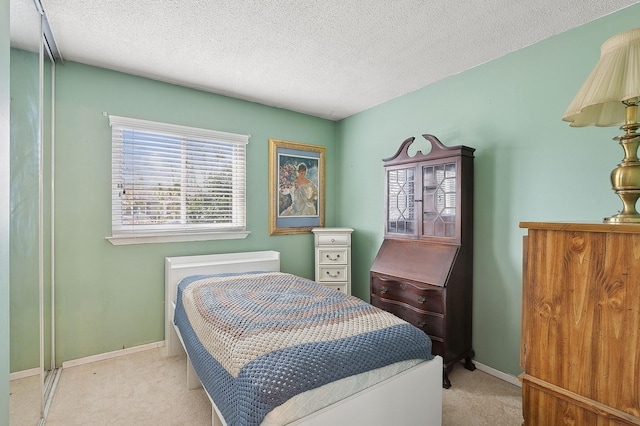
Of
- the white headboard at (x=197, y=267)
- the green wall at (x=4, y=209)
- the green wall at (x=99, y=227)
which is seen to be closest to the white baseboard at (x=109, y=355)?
the green wall at (x=99, y=227)

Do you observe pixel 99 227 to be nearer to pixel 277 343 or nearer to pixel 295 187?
pixel 295 187

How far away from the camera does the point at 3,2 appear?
43.6 inches

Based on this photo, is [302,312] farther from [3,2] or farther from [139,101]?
[139,101]

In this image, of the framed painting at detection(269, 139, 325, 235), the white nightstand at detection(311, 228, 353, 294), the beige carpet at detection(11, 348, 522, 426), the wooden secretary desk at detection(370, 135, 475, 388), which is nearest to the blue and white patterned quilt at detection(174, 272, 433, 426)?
the beige carpet at detection(11, 348, 522, 426)

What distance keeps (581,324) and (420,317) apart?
1437mm

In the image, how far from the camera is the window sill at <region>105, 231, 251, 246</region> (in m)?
2.66

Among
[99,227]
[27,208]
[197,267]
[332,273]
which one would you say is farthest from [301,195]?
[27,208]

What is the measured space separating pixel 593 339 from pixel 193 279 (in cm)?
253

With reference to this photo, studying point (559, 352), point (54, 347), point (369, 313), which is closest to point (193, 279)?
point (54, 347)

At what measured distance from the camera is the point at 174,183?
292 centimetres

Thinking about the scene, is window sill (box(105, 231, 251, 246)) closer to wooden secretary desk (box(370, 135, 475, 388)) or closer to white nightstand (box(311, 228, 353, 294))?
white nightstand (box(311, 228, 353, 294))

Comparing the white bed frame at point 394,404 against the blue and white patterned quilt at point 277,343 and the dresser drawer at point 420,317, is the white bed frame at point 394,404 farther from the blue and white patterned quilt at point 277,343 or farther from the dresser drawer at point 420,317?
the dresser drawer at point 420,317

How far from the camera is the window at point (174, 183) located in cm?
268

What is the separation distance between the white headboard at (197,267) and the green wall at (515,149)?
6.69 ft
